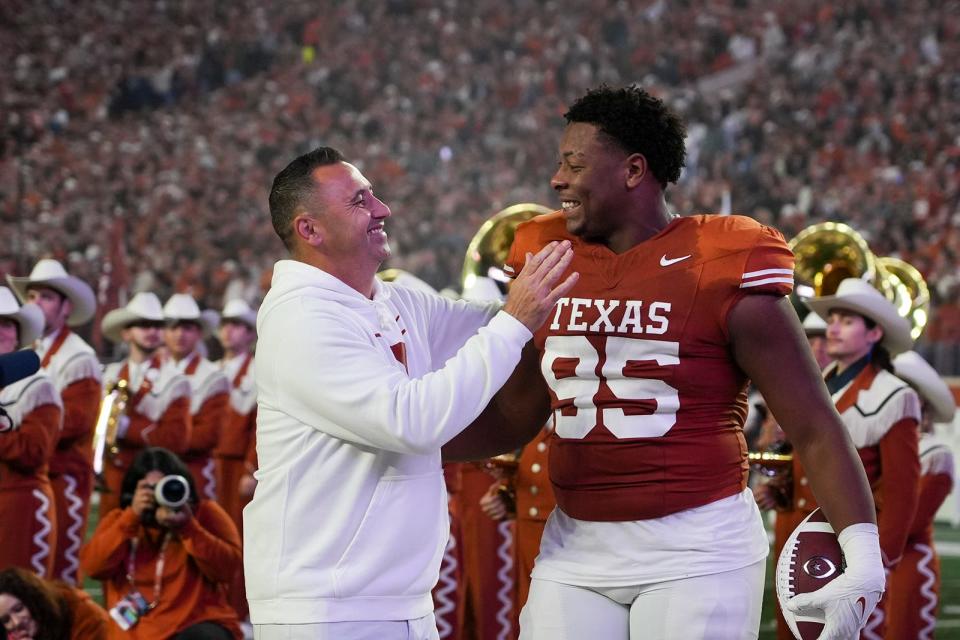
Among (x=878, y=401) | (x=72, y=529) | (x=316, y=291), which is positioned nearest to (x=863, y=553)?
(x=316, y=291)

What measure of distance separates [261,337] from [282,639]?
648 millimetres

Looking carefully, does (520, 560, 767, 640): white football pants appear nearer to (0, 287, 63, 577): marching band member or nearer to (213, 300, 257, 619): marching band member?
(0, 287, 63, 577): marching band member

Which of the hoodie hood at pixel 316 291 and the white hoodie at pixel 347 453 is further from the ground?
the hoodie hood at pixel 316 291

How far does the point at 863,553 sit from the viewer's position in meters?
2.83

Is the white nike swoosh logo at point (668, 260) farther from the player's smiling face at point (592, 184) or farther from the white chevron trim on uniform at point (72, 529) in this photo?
the white chevron trim on uniform at point (72, 529)

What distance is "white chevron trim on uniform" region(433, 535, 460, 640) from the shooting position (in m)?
6.56

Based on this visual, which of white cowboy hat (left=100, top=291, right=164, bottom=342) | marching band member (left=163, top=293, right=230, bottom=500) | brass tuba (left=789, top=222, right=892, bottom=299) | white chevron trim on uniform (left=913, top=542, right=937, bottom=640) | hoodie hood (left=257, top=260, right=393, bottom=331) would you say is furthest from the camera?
white cowboy hat (left=100, top=291, right=164, bottom=342)

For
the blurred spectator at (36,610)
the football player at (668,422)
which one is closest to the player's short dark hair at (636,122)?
the football player at (668,422)

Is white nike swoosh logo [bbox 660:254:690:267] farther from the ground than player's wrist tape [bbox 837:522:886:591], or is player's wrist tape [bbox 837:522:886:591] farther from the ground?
white nike swoosh logo [bbox 660:254:690:267]

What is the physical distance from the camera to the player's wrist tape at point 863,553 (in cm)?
280

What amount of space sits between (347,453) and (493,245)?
10.7 feet

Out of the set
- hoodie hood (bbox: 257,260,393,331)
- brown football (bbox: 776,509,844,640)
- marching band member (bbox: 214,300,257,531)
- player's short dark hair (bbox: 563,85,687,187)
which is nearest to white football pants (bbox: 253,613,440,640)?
hoodie hood (bbox: 257,260,393,331)

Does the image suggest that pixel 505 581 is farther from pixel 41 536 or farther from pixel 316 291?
pixel 316 291

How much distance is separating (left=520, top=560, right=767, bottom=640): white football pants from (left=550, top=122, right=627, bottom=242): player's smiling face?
0.80 metres
